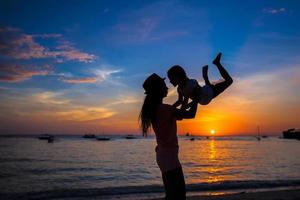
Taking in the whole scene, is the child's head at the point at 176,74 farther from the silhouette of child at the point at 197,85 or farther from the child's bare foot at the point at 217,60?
the child's bare foot at the point at 217,60

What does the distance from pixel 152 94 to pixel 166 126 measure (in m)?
0.36

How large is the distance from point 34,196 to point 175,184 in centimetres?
1357

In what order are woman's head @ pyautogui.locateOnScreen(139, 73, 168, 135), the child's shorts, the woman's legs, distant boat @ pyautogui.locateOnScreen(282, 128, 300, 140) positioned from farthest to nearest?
1. distant boat @ pyautogui.locateOnScreen(282, 128, 300, 140)
2. woman's head @ pyautogui.locateOnScreen(139, 73, 168, 135)
3. the woman's legs
4. the child's shorts

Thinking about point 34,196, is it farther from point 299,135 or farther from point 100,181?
point 299,135

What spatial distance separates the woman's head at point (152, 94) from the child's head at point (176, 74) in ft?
0.33

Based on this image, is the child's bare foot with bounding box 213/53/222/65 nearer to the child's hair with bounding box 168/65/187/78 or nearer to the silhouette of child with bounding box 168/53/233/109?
the silhouette of child with bounding box 168/53/233/109

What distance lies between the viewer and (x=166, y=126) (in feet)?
11.1

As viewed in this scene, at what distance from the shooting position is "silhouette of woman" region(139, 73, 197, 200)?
3318mm

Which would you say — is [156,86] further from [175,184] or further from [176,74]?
[175,184]

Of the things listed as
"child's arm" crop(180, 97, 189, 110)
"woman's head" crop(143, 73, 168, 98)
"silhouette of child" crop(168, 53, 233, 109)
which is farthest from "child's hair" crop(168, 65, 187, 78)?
"child's arm" crop(180, 97, 189, 110)

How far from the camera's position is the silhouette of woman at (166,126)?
10.9ft

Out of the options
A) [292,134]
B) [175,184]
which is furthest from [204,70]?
[292,134]

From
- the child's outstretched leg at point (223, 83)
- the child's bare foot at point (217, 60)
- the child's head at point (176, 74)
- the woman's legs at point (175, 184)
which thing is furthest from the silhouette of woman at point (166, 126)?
the child's bare foot at point (217, 60)

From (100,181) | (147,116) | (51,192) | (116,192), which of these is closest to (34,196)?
(51,192)
